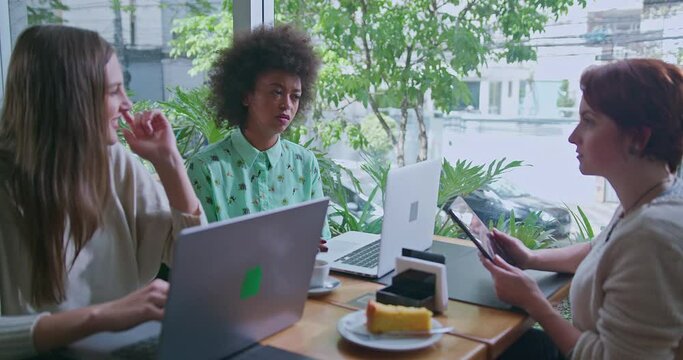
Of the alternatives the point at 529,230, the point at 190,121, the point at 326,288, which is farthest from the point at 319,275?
the point at 190,121

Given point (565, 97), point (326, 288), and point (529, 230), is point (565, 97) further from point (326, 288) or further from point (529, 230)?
point (326, 288)

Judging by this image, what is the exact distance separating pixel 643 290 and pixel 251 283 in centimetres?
73

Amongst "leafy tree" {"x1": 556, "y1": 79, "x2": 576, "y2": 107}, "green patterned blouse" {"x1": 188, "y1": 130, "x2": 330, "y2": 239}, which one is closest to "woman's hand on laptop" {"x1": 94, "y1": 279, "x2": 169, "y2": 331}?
→ "green patterned blouse" {"x1": 188, "y1": 130, "x2": 330, "y2": 239}

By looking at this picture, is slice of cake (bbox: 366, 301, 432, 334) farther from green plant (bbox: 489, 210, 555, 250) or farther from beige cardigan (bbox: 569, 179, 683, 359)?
Answer: green plant (bbox: 489, 210, 555, 250)

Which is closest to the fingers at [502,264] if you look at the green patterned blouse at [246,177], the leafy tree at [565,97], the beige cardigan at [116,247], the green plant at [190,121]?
the green patterned blouse at [246,177]

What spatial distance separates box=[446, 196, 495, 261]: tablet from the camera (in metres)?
1.59

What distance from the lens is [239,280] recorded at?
3.67 ft

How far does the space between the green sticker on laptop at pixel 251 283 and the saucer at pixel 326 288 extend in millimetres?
351

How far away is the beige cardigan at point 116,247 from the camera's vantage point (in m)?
1.30

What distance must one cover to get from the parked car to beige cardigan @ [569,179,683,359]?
1.39m

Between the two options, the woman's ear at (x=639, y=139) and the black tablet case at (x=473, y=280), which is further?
the black tablet case at (x=473, y=280)

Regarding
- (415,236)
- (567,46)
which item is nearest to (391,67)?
(567,46)

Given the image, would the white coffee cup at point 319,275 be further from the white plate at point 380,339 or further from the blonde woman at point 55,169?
the blonde woman at point 55,169

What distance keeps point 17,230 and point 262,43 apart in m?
1.17
